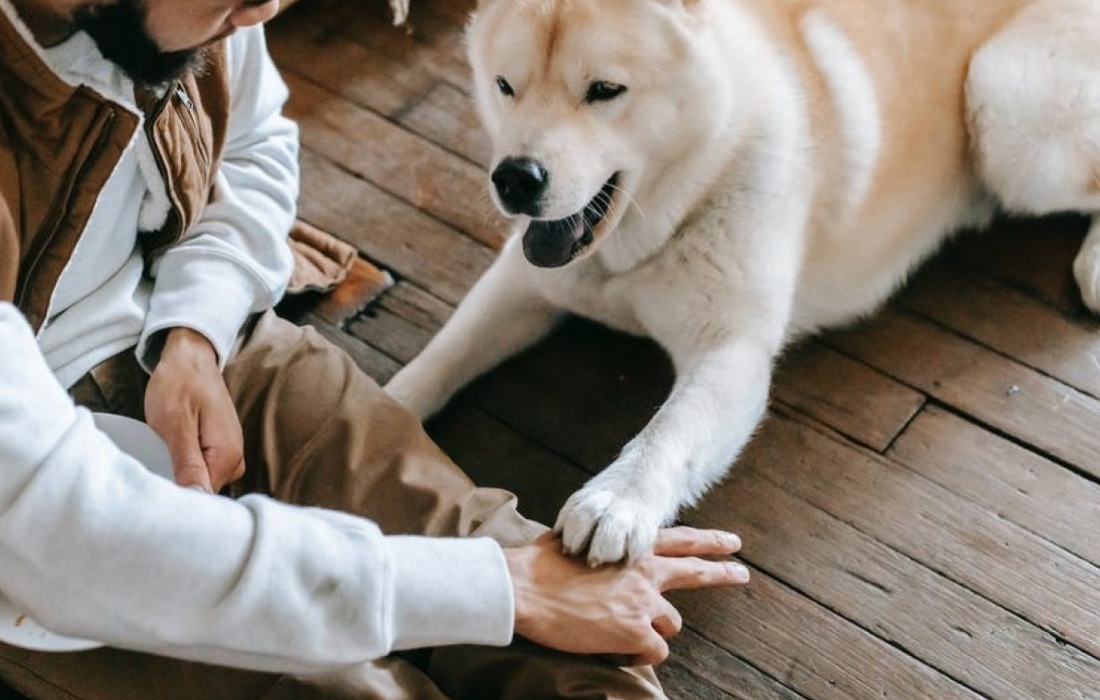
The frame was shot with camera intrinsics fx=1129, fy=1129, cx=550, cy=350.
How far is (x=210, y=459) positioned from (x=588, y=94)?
628 mm

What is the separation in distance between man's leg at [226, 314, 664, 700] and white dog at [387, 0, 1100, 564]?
13 centimetres

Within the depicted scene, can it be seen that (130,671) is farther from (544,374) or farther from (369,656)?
(544,374)

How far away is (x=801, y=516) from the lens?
5.28ft

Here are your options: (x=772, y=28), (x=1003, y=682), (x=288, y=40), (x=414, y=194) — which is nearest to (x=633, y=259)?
(x=772, y=28)

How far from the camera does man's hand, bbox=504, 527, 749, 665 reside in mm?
1146

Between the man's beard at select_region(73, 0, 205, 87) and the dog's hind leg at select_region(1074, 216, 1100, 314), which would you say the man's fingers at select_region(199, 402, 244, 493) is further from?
the dog's hind leg at select_region(1074, 216, 1100, 314)

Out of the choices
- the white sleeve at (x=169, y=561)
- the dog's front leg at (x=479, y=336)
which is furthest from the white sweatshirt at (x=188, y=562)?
the dog's front leg at (x=479, y=336)

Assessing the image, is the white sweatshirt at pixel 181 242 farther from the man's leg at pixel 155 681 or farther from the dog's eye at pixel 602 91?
the dog's eye at pixel 602 91

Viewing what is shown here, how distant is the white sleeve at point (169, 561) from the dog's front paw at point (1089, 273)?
4.33 feet

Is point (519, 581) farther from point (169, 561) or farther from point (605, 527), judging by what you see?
point (169, 561)

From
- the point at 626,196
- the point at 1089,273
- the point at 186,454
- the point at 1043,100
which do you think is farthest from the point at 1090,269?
the point at 186,454

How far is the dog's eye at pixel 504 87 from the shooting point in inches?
57.8

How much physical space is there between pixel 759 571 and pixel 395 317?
2.41 feet

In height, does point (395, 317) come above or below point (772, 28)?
below
